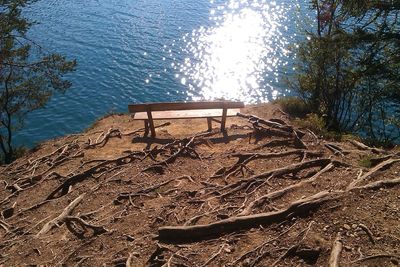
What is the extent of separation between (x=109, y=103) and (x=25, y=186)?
19124mm

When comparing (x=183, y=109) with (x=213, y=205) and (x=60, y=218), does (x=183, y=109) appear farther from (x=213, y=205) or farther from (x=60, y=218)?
(x=60, y=218)

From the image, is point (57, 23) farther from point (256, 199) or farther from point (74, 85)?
point (256, 199)

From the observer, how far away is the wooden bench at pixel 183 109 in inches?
574

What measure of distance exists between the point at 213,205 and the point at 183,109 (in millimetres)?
Answer: 6403

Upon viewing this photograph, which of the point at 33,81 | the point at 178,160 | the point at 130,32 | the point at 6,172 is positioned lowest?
the point at 6,172

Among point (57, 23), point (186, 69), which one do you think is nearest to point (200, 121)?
point (186, 69)

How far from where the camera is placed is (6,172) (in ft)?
48.3

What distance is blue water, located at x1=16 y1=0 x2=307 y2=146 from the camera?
104 feet

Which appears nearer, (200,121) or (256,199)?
(256,199)

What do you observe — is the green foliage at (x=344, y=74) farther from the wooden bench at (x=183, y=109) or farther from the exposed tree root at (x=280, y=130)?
the wooden bench at (x=183, y=109)

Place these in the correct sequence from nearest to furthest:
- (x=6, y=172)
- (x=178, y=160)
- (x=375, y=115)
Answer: (x=178, y=160) < (x=6, y=172) < (x=375, y=115)

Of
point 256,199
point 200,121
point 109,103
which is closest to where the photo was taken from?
point 256,199

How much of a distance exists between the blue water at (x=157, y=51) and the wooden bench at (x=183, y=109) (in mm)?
13844

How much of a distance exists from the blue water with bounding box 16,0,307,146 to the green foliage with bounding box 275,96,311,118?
774cm
